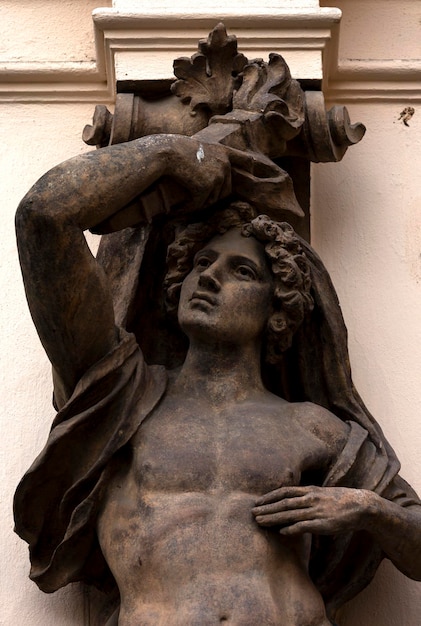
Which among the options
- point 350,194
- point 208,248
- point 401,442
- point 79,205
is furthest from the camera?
point 350,194

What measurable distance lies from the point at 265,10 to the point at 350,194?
52cm

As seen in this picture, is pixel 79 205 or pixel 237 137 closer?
pixel 79 205

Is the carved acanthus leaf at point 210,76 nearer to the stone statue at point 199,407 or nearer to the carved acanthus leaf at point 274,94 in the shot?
the carved acanthus leaf at point 274,94

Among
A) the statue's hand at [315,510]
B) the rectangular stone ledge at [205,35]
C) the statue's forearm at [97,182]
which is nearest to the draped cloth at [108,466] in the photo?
the statue's hand at [315,510]

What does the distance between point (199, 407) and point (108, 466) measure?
9.4 inches

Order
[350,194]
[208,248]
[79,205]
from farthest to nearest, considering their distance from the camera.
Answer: [350,194]
[208,248]
[79,205]

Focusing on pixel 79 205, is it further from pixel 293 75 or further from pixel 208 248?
pixel 293 75

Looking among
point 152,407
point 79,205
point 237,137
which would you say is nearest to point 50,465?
point 152,407

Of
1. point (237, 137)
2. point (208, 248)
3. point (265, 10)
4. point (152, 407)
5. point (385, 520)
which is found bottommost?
point (385, 520)

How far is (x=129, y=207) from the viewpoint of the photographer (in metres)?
3.39

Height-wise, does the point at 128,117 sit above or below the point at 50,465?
above

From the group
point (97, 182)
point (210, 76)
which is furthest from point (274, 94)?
point (97, 182)

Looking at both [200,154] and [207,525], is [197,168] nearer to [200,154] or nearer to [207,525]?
[200,154]

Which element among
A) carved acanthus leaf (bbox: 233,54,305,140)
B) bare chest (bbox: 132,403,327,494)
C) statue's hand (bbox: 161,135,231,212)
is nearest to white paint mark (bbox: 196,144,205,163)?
statue's hand (bbox: 161,135,231,212)
